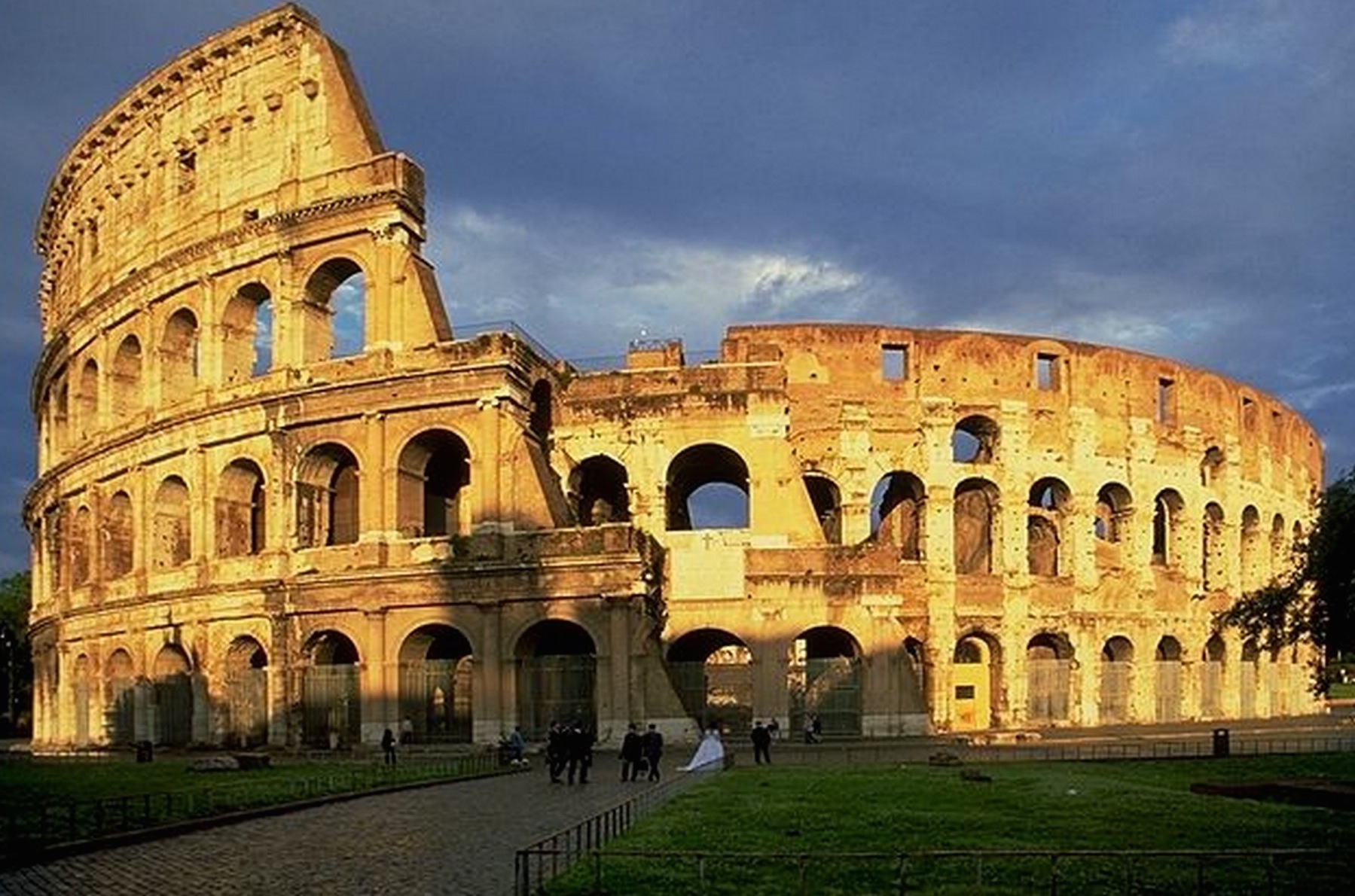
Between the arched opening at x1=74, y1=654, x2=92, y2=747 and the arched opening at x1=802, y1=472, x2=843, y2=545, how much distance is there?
23.1m

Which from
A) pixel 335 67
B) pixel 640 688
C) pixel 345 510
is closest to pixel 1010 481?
pixel 640 688

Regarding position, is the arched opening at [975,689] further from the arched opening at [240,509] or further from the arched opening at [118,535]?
the arched opening at [118,535]

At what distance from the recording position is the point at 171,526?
4141cm

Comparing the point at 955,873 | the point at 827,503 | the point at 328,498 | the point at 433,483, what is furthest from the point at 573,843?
the point at 827,503

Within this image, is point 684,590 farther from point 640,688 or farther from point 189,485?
point 189,485

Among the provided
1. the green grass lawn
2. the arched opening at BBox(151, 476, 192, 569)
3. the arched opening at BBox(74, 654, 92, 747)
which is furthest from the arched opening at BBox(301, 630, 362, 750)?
the green grass lawn

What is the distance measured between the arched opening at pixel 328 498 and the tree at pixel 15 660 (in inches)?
1582

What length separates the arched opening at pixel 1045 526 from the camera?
44.5 metres

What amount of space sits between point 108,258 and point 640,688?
979 inches

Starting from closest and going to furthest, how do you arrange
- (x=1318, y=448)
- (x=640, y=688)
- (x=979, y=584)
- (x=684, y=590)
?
(x=640, y=688) < (x=684, y=590) < (x=979, y=584) < (x=1318, y=448)

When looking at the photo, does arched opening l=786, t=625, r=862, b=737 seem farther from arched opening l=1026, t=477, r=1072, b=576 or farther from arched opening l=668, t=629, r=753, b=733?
arched opening l=1026, t=477, r=1072, b=576

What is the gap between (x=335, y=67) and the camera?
126ft

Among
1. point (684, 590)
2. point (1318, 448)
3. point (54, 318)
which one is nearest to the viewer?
point (684, 590)

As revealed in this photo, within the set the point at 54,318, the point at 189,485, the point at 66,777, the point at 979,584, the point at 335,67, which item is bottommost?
the point at 66,777
